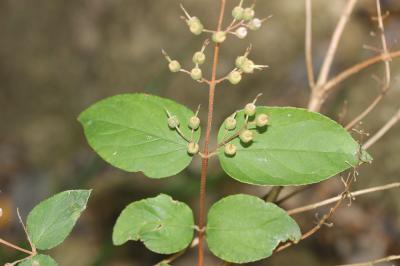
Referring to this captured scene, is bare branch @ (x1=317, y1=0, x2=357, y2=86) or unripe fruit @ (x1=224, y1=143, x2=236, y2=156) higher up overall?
bare branch @ (x1=317, y1=0, x2=357, y2=86)

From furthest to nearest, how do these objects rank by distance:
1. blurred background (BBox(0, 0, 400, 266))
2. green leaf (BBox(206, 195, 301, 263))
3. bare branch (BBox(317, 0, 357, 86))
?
blurred background (BBox(0, 0, 400, 266)) → bare branch (BBox(317, 0, 357, 86)) → green leaf (BBox(206, 195, 301, 263))

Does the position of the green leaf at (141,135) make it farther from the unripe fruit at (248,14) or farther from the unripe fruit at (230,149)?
the unripe fruit at (248,14)

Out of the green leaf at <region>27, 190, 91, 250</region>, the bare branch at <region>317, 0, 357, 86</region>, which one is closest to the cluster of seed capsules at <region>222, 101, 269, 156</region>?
the green leaf at <region>27, 190, 91, 250</region>

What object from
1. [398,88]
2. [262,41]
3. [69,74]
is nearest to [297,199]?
[398,88]

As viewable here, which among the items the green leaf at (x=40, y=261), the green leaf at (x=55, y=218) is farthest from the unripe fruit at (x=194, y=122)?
the green leaf at (x=40, y=261)

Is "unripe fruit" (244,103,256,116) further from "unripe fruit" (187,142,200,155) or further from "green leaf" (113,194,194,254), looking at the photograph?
"green leaf" (113,194,194,254)
